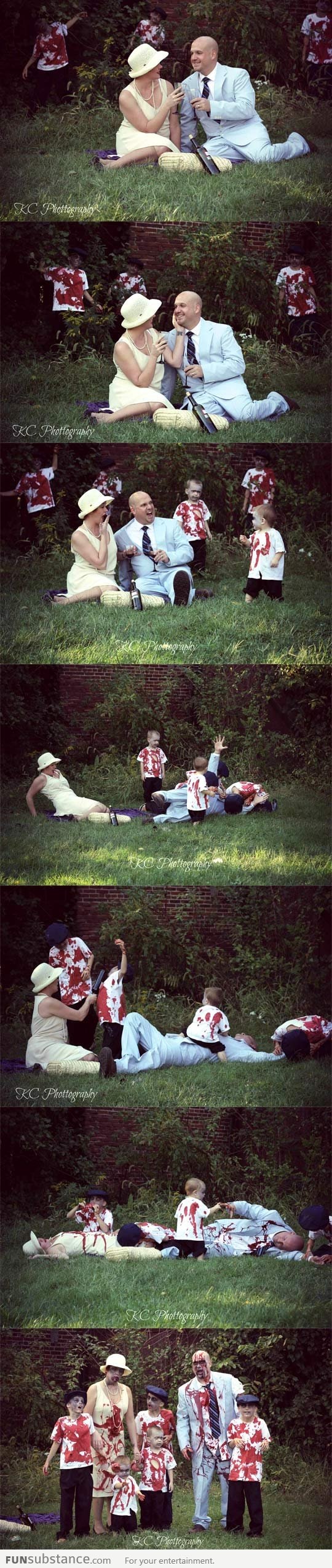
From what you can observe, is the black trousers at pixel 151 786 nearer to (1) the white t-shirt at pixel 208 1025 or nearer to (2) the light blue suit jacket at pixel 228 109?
(1) the white t-shirt at pixel 208 1025

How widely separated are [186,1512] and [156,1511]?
16 cm

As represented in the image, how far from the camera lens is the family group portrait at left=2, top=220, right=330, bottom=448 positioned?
722 cm

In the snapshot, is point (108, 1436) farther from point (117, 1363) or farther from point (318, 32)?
point (318, 32)

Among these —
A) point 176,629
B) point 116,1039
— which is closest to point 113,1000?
point 116,1039

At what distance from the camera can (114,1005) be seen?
23.3 ft

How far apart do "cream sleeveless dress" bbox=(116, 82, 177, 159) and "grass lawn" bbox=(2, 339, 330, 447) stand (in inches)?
35.0

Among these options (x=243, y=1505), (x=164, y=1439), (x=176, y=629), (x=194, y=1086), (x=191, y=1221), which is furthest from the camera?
(x=176, y=629)

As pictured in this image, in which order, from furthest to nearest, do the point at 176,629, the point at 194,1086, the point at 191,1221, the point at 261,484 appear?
the point at 261,484
the point at 176,629
the point at 194,1086
the point at 191,1221

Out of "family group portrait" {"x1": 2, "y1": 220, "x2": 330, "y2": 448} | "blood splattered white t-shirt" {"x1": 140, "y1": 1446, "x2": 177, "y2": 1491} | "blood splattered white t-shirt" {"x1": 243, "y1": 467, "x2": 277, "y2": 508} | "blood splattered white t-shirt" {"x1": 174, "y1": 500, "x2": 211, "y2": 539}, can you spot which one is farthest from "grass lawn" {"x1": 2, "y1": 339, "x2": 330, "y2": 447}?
"blood splattered white t-shirt" {"x1": 140, "y1": 1446, "x2": 177, "y2": 1491}

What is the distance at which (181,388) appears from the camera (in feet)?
24.1

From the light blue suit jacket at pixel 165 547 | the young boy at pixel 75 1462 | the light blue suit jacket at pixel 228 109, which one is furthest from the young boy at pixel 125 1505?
the light blue suit jacket at pixel 228 109

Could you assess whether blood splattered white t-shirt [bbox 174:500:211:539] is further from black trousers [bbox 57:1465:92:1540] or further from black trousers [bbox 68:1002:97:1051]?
black trousers [bbox 57:1465:92:1540]

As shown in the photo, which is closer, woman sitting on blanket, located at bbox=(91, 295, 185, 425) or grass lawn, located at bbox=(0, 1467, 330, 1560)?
grass lawn, located at bbox=(0, 1467, 330, 1560)

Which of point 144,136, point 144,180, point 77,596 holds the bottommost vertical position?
point 77,596
